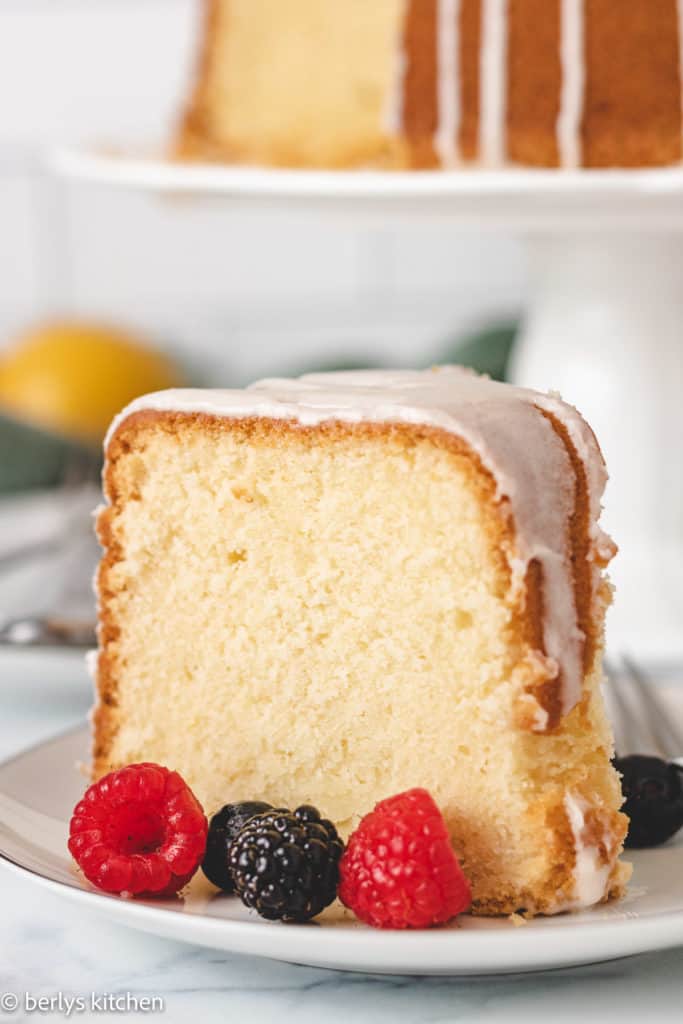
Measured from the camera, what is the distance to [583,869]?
965 millimetres

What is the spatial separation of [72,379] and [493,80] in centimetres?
146

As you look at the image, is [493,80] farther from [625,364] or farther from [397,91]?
[625,364]

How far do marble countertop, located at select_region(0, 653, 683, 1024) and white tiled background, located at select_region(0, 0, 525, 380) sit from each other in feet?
7.79

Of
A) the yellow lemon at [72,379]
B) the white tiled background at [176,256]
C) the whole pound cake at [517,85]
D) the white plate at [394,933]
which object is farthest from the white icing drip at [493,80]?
the white tiled background at [176,256]

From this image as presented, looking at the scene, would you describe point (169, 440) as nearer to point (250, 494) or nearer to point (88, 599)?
point (250, 494)

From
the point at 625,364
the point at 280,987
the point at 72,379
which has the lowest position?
the point at 72,379

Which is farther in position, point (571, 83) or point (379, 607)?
point (571, 83)

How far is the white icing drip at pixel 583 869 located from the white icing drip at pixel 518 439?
0.07m

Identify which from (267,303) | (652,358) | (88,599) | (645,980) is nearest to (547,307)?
(652,358)

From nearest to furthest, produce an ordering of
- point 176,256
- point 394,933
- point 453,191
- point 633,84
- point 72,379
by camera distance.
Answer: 1. point 394,933
2. point 453,191
3. point 633,84
4. point 72,379
5. point 176,256

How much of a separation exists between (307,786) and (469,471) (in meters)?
0.26

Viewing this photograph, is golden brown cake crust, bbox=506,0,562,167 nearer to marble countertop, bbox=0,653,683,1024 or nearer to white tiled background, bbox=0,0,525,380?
marble countertop, bbox=0,653,683,1024

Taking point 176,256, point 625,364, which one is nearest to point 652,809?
point 625,364

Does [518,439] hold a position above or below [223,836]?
above
